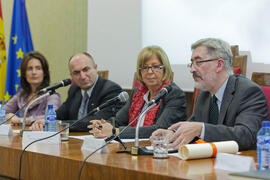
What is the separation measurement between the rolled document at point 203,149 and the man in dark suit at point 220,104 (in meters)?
0.23

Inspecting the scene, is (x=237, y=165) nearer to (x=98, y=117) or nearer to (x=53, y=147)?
(x=53, y=147)

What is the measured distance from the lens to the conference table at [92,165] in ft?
4.75

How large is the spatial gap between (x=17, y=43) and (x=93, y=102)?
7.19ft

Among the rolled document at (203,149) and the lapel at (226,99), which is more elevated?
the lapel at (226,99)

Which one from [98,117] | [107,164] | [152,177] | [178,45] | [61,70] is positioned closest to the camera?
[152,177]

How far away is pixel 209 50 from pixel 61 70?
350 centimetres

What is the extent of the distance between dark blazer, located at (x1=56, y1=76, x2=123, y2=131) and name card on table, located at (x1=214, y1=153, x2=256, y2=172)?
5.40 ft

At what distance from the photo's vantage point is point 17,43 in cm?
527

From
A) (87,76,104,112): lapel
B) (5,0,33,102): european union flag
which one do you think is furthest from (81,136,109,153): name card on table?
(5,0,33,102): european union flag

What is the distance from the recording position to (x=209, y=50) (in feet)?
8.23

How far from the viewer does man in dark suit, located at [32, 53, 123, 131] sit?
348cm

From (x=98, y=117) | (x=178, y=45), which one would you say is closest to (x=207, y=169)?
(x=98, y=117)

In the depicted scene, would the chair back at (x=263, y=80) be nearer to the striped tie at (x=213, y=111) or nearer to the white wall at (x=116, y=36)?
the striped tie at (x=213, y=111)

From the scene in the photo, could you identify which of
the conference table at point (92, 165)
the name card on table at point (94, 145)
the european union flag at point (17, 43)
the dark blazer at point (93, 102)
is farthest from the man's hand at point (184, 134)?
the european union flag at point (17, 43)
